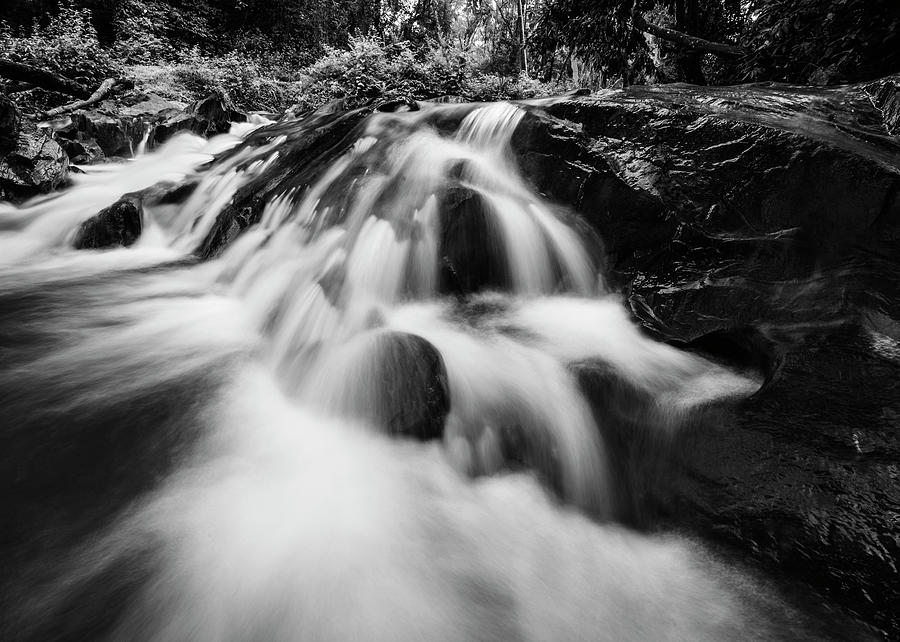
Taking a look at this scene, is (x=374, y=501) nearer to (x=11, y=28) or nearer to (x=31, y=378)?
(x=31, y=378)

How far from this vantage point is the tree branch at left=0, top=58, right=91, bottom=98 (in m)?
9.55

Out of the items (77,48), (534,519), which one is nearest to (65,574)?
(534,519)

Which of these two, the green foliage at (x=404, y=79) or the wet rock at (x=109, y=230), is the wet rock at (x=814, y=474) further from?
the green foliage at (x=404, y=79)

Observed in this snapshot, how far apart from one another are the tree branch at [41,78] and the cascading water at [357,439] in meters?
9.63

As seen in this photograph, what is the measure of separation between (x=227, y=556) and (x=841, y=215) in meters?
3.48

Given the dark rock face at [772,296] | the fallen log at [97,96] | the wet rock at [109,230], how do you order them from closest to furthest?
the dark rock face at [772,296], the wet rock at [109,230], the fallen log at [97,96]

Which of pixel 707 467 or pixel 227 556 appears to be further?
pixel 707 467

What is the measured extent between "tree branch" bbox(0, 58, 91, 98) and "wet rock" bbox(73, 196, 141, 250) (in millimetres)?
8335

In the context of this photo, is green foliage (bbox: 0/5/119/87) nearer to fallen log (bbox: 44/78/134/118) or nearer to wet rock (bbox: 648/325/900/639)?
fallen log (bbox: 44/78/134/118)

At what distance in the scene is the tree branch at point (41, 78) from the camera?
9555 millimetres

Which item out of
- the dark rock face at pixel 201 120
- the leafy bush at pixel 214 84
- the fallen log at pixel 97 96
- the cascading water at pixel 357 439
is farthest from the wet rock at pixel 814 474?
the leafy bush at pixel 214 84

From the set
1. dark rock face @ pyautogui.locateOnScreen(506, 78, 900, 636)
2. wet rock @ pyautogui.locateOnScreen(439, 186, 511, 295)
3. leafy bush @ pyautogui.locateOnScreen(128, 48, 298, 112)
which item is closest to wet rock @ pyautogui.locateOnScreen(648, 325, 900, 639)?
dark rock face @ pyautogui.locateOnScreen(506, 78, 900, 636)

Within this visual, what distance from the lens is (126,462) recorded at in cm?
202

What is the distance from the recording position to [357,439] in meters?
2.29
